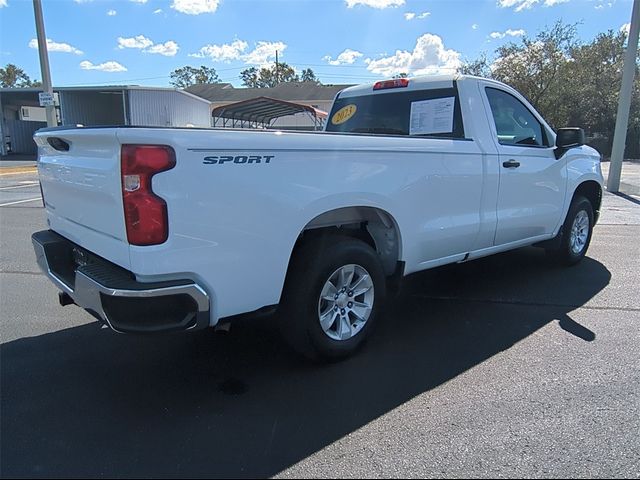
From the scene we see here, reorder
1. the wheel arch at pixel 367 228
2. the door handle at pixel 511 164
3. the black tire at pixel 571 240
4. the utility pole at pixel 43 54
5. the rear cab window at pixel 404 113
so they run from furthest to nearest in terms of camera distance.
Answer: the utility pole at pixel 43 54, the black tire at pixel 571 240, the door handle at pixel 511 164, the rear cab window at pixel 404 113, the wheel arch at pixel 367 228

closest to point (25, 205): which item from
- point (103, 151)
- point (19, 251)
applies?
point (19, 251)

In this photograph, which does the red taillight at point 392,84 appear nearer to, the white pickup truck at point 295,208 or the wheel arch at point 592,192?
the white pickup truck at point 295,208

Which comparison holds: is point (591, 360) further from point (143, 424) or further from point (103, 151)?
point (103, 151)

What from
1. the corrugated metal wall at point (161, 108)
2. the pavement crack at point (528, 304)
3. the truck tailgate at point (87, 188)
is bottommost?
the pavement crack at point (528, 304)

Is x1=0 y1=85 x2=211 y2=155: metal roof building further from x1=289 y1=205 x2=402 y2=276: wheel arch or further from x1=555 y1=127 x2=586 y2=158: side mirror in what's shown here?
x1=289 y1=205 x2=402 y2=276: wheel arch

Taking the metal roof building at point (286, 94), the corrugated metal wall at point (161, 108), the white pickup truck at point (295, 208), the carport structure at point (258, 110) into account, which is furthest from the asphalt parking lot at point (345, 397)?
the metal roof building at point (286, 94)

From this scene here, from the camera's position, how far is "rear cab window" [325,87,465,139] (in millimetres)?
4457

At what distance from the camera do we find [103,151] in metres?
2.73

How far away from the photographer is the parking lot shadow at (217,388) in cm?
256

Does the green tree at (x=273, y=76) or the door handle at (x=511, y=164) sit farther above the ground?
the green tree at (x=273, y=76)

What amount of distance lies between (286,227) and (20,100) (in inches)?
1609

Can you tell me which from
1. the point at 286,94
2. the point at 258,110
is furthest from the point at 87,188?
the point at 286,94

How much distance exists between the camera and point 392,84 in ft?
16.1

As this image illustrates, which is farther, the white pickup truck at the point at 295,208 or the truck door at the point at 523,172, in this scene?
the truck door at the point at 523,172
